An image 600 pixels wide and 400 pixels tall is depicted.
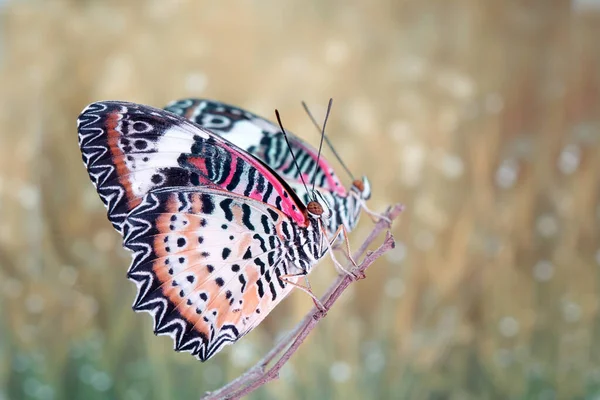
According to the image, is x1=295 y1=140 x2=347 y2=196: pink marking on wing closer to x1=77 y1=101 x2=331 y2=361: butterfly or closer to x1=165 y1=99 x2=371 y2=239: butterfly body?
x1=165 y1=99 x2=371 y2=239: butterfly body

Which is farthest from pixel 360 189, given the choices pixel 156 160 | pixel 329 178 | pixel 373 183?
pixel 373 183

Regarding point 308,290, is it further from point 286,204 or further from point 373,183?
point 373,183

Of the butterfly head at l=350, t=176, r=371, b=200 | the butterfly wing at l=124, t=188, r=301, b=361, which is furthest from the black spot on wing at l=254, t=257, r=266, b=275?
the butterfly head at l=350, t=176, r=371, b=200

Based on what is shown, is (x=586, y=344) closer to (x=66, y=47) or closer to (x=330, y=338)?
(x=330, y=338)

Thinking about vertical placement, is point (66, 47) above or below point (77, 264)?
above

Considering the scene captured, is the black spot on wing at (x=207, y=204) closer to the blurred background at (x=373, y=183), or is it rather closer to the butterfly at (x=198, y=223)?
the butterfly at (x=198, y=223)

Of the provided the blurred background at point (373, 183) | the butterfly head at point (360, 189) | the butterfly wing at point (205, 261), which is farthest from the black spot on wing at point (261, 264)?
the blurred background at point (373, 183)

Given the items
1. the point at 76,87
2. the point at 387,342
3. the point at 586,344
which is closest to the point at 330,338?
the point at 387,342
